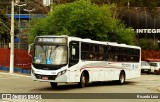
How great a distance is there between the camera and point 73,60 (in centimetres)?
2353

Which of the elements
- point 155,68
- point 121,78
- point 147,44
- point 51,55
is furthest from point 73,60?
point 147,44

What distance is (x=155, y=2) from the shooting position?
54594mm

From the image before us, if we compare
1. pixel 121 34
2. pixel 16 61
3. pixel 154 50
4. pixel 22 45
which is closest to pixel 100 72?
pixel 121 34

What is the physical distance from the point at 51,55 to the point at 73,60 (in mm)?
1356

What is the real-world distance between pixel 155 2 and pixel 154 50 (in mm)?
8191

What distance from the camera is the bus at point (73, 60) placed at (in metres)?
22.6

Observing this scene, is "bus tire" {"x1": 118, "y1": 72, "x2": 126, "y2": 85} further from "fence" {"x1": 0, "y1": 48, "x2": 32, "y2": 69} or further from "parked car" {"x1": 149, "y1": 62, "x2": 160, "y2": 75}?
"parked car" {"x1": 149, "y1": 62, "x2": 160, "y2": 75}

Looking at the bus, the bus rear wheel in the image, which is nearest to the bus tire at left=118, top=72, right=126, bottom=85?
the bus rear wheel

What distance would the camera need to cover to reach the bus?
74.2 ft

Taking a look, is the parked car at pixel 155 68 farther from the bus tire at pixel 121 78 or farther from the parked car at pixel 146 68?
the bus tire at pixel 121 78

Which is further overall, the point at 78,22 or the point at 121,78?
the point at 78,22

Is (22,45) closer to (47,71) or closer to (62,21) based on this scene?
(62,21)

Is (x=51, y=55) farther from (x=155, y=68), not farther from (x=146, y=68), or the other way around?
(x=155, y=68)

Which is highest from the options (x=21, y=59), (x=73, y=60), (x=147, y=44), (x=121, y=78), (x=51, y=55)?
(x=51, y=55)
